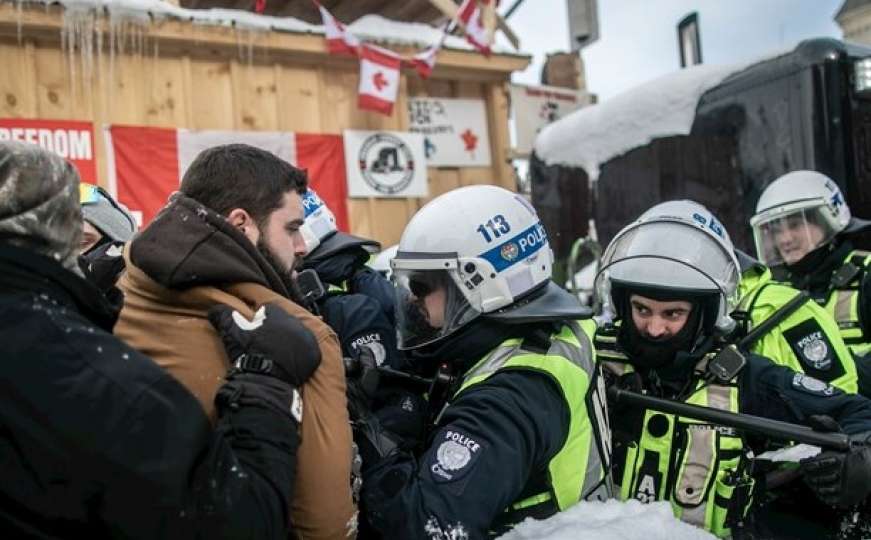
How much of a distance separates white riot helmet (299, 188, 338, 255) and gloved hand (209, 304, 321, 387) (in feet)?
6.06

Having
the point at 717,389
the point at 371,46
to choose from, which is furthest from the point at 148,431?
the point at 371,46

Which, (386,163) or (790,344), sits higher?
(386,163)

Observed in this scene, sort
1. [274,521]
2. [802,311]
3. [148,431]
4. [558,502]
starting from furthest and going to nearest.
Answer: [802,311]
[558,502]
[274,521]
[148,431]

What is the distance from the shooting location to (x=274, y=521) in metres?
1.29

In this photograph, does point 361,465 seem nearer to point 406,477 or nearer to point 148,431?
point 406,477

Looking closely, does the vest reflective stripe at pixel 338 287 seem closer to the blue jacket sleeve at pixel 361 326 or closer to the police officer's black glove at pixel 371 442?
the blue jacket sleeve at pixel 361 326

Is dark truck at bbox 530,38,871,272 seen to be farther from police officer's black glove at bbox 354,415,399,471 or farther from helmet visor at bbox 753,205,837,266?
police officer's black glove at bbox 354,415,399,471

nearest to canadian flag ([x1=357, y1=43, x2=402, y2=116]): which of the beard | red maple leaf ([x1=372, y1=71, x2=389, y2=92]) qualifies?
red maple leaf ([x1=372, y1=71, x2=389, y2=92])

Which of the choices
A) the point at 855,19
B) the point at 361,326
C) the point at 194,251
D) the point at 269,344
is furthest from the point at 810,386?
the point at 855,19

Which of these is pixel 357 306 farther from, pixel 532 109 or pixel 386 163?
pixel 532 109

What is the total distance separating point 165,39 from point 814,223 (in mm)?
4950

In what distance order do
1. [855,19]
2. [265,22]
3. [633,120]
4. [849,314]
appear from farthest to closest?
[855,19] < [265,22] < [633,120] < [849,314]

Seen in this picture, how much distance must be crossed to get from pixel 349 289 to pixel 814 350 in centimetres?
186

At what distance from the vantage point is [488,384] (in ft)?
6.28
